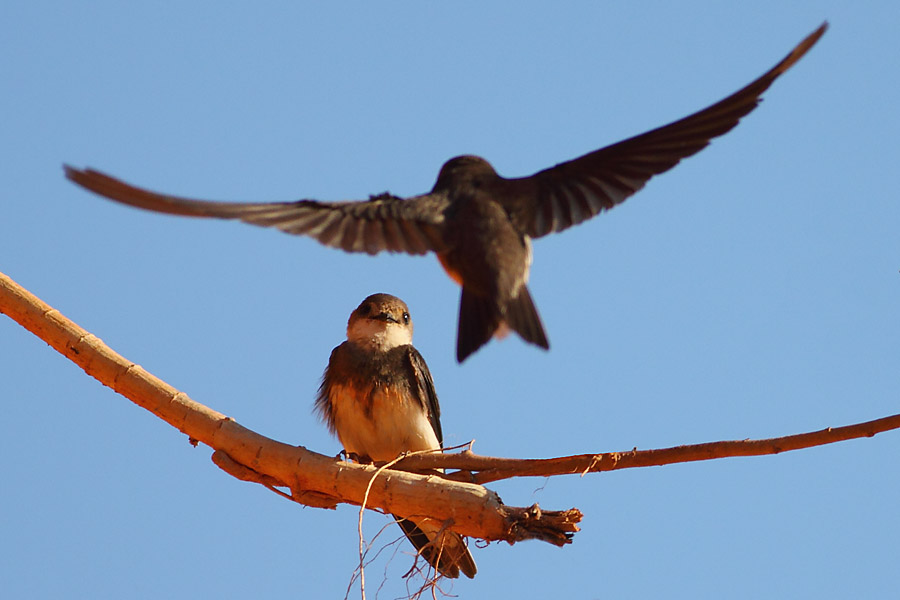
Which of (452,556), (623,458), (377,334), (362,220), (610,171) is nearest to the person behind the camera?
(362,220)

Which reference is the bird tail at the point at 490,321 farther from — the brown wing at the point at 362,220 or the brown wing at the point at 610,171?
the brown wing at the point at 610,171

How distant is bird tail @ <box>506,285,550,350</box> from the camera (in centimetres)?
393

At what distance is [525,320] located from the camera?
399cm

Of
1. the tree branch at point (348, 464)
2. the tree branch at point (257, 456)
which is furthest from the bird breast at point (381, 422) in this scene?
the tree branch at point (257, 456)

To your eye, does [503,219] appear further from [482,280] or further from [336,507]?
[336,507]

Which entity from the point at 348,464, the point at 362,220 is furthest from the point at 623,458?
the point at 362,220

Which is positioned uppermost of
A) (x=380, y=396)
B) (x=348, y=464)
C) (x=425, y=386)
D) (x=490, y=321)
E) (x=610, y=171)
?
(x=425, y=386)

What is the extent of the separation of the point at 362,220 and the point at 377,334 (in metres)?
2.82

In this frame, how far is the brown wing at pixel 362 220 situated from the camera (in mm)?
3957

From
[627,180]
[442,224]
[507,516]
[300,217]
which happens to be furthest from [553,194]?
[507,516]

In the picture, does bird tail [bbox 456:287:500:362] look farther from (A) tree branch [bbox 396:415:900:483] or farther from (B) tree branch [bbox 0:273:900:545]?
(A) tree branch [bbox 396:415:900:483]

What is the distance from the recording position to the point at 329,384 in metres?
6.95

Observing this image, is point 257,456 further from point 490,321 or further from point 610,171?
point 610,171

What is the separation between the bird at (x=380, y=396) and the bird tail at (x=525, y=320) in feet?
8.59
